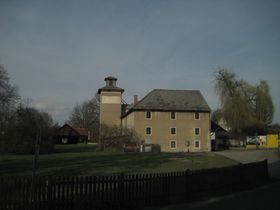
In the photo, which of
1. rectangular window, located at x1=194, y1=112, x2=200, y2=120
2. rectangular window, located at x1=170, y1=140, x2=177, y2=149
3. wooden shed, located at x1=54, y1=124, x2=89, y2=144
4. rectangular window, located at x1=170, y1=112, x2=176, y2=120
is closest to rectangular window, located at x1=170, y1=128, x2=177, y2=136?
rectangular window, located at x1=170, y1=140, x2=177, y2=149

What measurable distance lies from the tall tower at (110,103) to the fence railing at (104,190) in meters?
Result: 59.1

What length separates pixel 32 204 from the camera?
33.5ft

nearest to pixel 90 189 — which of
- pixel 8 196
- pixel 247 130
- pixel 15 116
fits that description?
pixel 8 196

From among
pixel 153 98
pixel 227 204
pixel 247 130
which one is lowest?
pixel 227 204

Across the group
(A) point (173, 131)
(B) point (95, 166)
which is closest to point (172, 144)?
(A) point (173, 131)

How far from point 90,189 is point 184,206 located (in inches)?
141

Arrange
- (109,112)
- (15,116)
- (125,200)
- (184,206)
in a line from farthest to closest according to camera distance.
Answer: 1. (109,112)
2. (15,116)
3. (184,206)
4. (125,200)

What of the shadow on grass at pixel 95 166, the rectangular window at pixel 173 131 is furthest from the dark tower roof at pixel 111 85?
the shadow on grass at pixel 95 166

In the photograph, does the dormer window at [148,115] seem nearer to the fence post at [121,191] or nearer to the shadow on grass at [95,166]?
the shadow on grass at [95,166]

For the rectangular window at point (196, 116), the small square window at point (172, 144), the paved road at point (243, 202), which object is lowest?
the paved road at point (243, 202)

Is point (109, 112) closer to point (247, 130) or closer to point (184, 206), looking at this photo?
point (247, 130)

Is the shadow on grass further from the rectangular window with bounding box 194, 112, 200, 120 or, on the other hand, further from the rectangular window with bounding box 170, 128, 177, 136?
the rectangular window with bounding box 194, 112, 200, 120

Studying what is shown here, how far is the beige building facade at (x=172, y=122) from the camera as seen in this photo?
64.8m

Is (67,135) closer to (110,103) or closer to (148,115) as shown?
(110,103)
